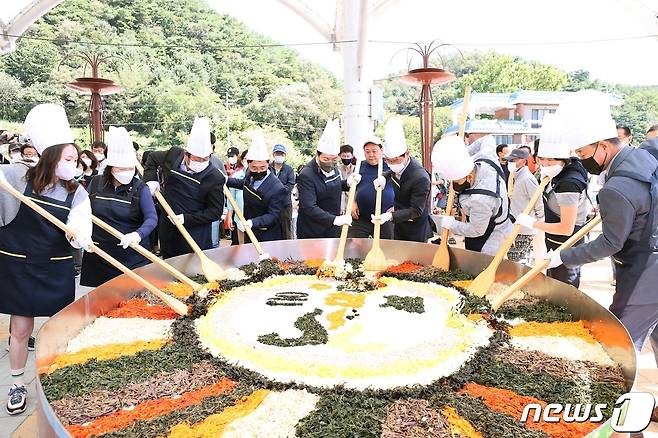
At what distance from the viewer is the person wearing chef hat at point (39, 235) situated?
2.92 m

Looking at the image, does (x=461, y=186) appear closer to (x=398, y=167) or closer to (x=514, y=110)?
(x=398, y=167)

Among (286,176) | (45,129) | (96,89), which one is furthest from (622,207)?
(96,89)

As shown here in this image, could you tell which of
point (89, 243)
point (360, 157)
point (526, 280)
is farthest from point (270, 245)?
point (526, 280)

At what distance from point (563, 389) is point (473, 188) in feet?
6.35

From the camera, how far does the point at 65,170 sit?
9.61 feet

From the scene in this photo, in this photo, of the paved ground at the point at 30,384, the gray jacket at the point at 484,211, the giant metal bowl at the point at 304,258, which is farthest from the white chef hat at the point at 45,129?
the gray jacket at the point at 484,211

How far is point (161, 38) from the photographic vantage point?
39.0 m

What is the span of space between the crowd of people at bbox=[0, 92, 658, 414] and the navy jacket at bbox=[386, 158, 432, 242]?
0.5 inches

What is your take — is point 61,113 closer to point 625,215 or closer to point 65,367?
point 65,367

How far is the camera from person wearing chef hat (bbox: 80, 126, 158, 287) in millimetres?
3504

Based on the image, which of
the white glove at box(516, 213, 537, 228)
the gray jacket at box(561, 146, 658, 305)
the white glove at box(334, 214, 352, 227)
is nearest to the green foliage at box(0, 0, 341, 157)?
the white glove at box(334, 214, 352, 227)

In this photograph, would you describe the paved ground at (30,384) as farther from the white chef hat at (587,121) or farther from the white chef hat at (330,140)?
the white chef hat at (330,140)

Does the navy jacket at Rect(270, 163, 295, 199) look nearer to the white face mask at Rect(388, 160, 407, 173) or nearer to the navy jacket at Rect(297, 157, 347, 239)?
the navy jacket at Rect(297, 157, 347, 239)

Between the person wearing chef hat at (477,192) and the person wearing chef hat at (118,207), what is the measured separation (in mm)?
2194
